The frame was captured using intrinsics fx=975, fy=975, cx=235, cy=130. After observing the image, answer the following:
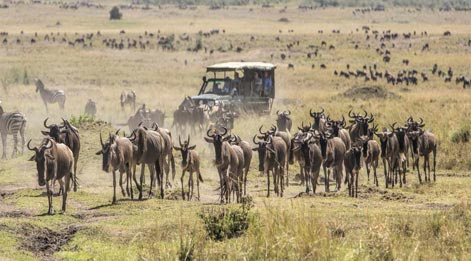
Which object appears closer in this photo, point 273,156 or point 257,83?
point 273,156

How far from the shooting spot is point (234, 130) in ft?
115

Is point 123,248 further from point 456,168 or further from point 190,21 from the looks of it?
point 190,21

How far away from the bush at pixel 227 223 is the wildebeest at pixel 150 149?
20.1 ft

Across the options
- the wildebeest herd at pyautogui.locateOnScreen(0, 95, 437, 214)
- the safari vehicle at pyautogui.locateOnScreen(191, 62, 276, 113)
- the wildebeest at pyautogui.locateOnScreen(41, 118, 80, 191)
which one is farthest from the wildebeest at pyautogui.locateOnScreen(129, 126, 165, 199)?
the safari vehicle at pyautogui.locateOnScreen(191, 62, 276, 113)

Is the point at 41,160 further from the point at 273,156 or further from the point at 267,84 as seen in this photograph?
the point at 267,84

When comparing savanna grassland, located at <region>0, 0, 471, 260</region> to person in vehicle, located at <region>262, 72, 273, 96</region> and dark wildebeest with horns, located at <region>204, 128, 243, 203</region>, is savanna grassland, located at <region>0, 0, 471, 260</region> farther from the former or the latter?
person in vehicle, located at <region>262, 72, 273, 96</region>

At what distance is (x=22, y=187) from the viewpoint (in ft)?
82.0

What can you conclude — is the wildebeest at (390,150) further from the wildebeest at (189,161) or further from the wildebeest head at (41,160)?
the wildebeest head at (41,160)

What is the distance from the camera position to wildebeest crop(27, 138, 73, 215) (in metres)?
18.8

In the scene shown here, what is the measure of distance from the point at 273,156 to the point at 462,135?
970 cm

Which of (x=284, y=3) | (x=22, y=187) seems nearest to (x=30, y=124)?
(x=22, y=187)

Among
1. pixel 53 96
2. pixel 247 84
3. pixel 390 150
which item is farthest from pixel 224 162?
pixel 53 96

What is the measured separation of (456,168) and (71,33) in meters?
73.8

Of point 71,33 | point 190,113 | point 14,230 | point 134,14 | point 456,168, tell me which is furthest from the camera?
point 134,14
